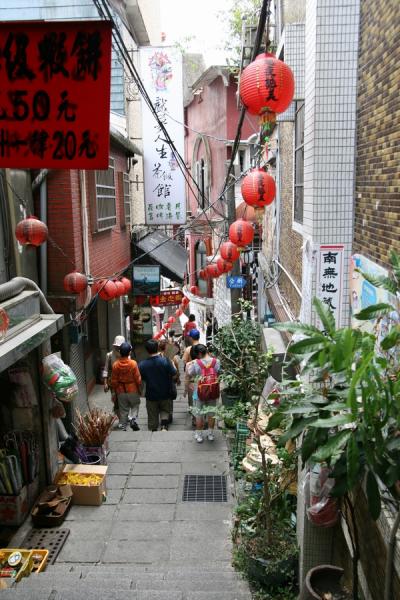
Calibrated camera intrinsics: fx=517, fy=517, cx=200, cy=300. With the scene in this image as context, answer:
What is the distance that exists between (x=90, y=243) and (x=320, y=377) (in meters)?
10.5

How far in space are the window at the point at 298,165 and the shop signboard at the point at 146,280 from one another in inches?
279

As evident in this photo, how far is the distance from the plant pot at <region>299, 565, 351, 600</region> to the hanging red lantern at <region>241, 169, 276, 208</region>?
19.3 feet

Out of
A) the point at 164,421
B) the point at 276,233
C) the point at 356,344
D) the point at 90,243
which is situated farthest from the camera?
the point at 276,233

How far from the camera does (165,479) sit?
29.0 ft

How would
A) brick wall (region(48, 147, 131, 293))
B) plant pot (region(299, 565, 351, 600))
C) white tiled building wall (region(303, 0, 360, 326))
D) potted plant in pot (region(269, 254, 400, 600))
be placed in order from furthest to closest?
brick wall (region(48, 147, 131, 293)), white tiled building wall (region(303, 0, 360, 326)), plant pot (region(299, 565, 351, 600)), potted plant in pot (region(269, 254, 400, 600))

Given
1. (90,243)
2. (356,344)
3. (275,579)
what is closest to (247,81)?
(356,344)

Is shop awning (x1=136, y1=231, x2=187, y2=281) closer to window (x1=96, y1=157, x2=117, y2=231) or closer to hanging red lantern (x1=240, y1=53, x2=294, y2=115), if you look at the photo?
window (x1=96, y1=157, x2=117, y2=231)

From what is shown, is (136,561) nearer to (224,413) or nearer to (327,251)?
(224,413)

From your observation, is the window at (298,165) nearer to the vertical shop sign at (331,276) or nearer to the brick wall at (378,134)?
the vertical shop sign at (331,276)

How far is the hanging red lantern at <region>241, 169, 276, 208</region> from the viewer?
348 inches

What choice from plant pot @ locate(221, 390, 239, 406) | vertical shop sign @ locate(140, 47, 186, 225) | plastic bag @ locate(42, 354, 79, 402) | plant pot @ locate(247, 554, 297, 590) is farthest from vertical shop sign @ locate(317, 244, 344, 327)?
vertical shop sign @ locate(140, 47, 186, 225)

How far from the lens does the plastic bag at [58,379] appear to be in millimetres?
7867

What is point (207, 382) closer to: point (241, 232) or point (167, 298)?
point (241, 232)

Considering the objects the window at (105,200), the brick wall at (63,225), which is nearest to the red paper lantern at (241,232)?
the brick wall at (63,225)
